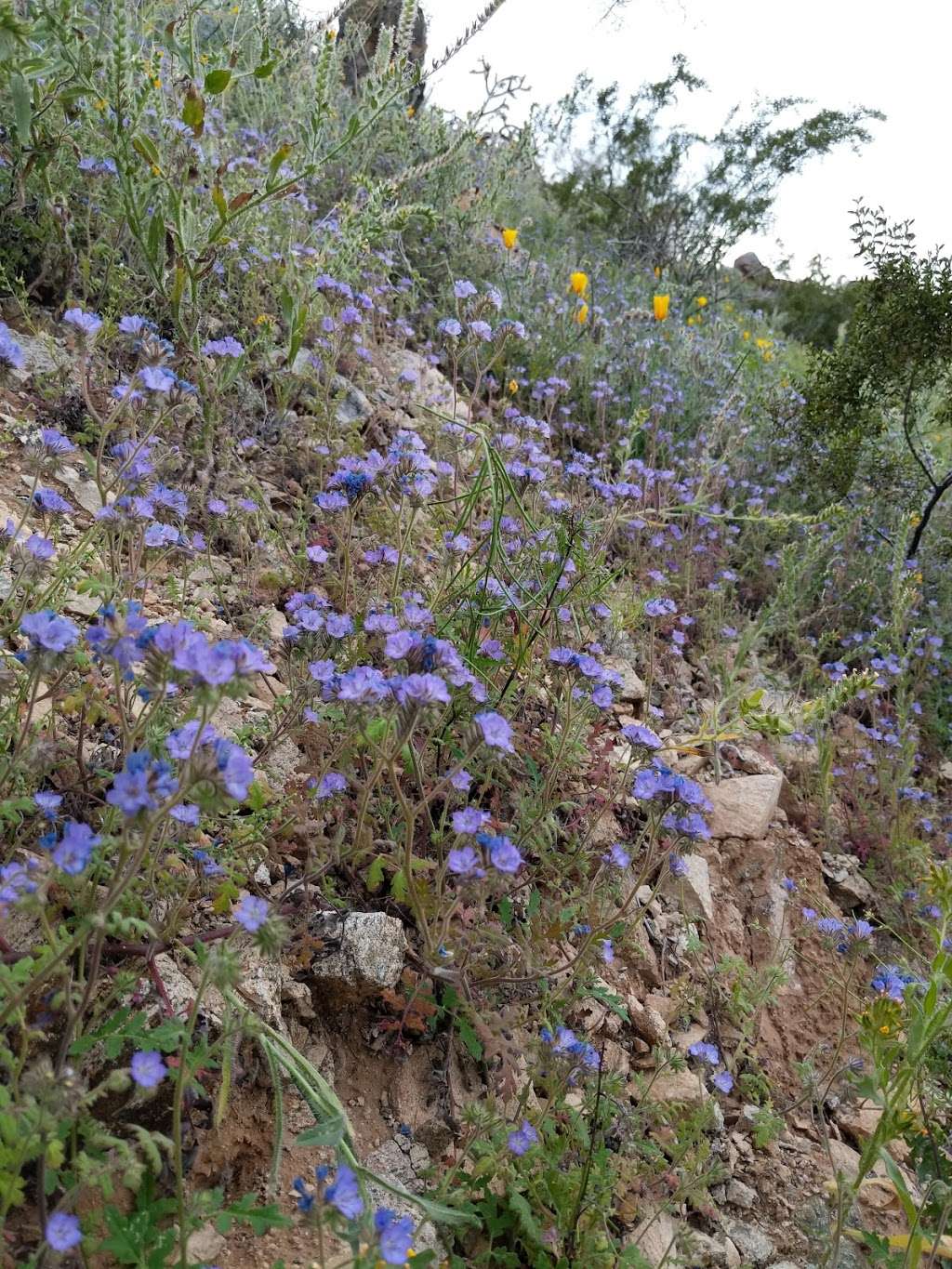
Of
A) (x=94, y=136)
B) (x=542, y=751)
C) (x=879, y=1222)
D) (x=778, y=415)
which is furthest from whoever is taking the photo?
(x=778, y=415)

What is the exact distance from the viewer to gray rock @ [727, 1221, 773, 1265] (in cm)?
216

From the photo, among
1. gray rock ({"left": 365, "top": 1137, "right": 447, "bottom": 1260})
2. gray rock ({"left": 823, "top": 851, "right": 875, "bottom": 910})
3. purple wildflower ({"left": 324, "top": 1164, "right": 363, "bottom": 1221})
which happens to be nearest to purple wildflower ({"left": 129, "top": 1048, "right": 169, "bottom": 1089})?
purple wildflower ({"left": 324, "top": 1164, "right": 363, "bottom": 1221})

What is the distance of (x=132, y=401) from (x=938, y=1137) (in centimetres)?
293

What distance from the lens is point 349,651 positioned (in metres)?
2.77

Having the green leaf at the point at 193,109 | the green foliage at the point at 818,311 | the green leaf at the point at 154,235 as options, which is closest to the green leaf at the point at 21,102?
the green leaf at the point at 193,109

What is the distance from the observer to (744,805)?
11.4 feet

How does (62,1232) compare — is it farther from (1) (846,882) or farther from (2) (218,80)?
(1) (846,882)

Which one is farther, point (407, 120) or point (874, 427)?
point (407, 120)

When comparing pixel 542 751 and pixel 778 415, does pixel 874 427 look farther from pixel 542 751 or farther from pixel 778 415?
pixel 542 751

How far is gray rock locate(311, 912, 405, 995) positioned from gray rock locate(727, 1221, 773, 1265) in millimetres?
1085

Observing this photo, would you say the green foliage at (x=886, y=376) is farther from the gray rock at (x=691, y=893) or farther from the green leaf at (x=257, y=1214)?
the green leaf at (x=257, y=1214)

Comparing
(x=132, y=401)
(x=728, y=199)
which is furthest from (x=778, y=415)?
(x=728, y=199)

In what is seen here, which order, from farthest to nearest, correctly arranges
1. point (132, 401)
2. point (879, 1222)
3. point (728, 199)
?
point (728, 199) → point (132, 401) → point (879, 1222)

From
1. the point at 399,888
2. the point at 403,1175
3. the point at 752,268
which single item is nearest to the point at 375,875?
the point at 399,888
